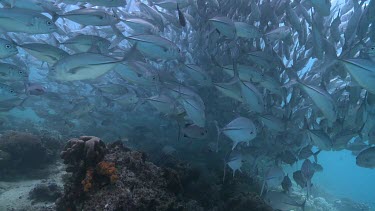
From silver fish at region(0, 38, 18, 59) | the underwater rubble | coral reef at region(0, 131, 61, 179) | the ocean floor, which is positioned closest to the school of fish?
silver fish at region(0, 38, 18, 59)

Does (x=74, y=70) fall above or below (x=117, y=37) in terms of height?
above

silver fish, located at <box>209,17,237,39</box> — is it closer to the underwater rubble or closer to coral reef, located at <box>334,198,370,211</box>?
the underwater rubble

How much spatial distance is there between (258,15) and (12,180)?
7.32 m

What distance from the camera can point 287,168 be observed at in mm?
23375

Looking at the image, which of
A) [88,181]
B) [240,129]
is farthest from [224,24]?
[88,181]

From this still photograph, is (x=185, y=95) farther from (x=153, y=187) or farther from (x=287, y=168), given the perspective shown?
(x=287, y=168)

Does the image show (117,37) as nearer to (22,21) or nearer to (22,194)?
(22,21)

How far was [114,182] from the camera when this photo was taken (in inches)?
148

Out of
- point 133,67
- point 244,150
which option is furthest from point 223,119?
point 133,67

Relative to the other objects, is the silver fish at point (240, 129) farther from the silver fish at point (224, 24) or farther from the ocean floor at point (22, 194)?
the ocean floor at point (22, 194)

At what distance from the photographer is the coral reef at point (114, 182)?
11.8 ft

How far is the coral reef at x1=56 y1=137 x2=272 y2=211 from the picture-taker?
11.8ft

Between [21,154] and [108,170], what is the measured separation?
473 cm

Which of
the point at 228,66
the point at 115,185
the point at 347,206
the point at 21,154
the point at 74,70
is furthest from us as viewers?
the point at 347,206
